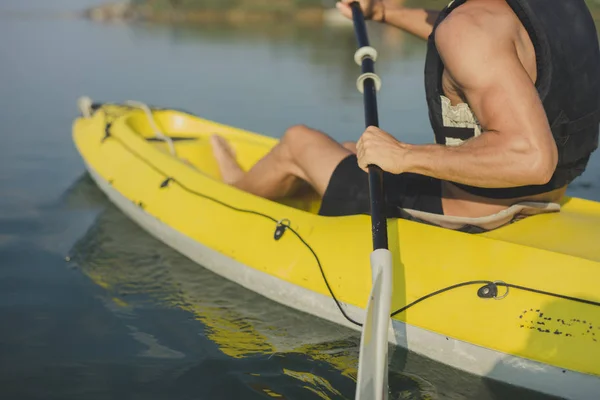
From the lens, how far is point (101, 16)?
1353 inches

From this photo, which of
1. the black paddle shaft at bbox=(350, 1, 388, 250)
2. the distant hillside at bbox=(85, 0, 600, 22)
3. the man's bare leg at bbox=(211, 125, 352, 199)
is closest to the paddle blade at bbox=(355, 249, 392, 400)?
the black paddle shaft at bbox=(350, 1, 388, 250)

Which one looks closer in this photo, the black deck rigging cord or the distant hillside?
the black deck rigging cord

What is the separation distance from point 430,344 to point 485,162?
79cm

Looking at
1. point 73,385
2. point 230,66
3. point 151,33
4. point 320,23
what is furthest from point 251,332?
point 320,23

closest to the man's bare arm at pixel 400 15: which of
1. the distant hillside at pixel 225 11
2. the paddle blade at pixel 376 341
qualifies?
the paddle blade at pixel 376 341

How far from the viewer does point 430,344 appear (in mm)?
2711

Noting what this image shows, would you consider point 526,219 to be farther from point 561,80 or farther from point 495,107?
point 495,107

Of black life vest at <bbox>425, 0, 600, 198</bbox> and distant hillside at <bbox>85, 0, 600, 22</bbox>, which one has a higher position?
distant hillside at <bbox>85, 0, 600, 22</bbox>

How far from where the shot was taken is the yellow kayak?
2441 mm

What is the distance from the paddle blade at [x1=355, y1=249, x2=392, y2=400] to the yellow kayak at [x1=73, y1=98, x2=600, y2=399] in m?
0.36

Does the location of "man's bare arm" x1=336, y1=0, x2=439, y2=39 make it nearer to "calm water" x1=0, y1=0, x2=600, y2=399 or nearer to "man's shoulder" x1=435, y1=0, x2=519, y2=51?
"man's shoulder" x1=435, y1=0, x2=519, y2=51

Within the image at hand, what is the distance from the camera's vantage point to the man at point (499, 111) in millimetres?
2234

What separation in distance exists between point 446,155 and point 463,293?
0.55 metres

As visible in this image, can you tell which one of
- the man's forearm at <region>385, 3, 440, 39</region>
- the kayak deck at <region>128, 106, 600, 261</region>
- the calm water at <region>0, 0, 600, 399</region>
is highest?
the man's forearm at <region>385, 3, 440, 39</region>
